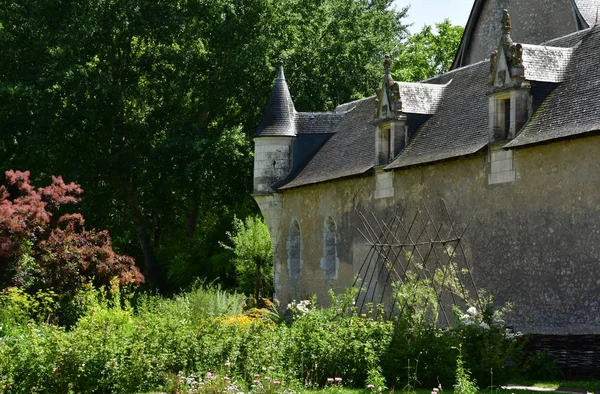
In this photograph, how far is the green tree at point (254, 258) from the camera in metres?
34.0

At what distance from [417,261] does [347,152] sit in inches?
206

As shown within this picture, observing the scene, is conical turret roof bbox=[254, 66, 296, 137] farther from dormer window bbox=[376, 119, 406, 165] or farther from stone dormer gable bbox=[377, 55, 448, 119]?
dormer window bbox=[376, 119, 406, 165]

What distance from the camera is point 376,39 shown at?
3972cm

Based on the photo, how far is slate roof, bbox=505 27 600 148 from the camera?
757 inches

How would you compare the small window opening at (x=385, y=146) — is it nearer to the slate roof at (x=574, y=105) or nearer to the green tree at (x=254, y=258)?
the slate roof at (x=574, y=105)

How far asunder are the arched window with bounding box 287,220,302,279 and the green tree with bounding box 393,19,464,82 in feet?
64.0

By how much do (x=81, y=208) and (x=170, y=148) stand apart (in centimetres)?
381

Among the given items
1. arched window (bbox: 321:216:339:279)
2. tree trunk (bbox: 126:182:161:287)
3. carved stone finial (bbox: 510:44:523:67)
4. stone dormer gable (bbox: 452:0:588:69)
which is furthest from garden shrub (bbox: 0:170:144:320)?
stone dormer gable (bbox: 452:0:588:69)

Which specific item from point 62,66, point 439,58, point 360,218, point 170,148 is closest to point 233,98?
point 170,148

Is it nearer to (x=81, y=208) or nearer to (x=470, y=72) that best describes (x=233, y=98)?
(x=81, y=208)

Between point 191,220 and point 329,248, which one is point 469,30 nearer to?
point 329,248

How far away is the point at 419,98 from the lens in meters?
25.9

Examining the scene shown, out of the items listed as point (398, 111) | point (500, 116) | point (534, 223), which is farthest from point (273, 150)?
point (534, 223)

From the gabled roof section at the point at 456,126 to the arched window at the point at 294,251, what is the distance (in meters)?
6.03
